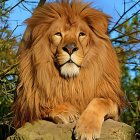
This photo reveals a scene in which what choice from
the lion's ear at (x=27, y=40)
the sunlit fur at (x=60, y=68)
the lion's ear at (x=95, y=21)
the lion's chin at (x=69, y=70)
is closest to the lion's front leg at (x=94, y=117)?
the sunlit fur at (x=60, y=68)

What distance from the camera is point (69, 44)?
146 inches

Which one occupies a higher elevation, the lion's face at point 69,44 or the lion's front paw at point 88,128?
the lion's face at point 69,44

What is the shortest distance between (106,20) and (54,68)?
0.63 metres

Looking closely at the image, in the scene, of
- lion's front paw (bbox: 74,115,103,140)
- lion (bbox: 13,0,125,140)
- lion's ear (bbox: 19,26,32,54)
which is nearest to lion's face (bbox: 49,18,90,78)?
lion (bbox: 13,0,125,140)

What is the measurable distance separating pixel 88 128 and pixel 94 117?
0.14m

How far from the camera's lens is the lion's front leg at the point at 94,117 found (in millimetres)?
3426

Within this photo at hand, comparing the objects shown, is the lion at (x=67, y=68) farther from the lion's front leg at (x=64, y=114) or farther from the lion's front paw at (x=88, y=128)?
the lion's front paw at (x=88, y=128)

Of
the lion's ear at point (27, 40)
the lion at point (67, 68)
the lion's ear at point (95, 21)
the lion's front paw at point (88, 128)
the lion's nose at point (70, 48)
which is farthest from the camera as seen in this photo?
the lion's ear at point (27, 40)

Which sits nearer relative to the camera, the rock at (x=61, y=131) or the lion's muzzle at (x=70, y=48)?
the rock at (x=61, y=131)

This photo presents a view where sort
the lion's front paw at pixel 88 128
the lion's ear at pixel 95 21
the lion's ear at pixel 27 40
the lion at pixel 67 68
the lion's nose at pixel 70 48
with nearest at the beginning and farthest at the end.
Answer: the lion's front paw at pixel 88 128 < the lion's nose at pixel 70 48 < the lion at pixel 67 68 < the lion's ear at pixel 95 21 < the lion's ear at pixel 27 40

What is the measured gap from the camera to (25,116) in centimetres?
393

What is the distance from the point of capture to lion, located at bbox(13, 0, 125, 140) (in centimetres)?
378

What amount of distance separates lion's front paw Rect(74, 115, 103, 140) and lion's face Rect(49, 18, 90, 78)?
42cm

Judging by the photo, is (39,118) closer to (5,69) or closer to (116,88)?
(116,88)
